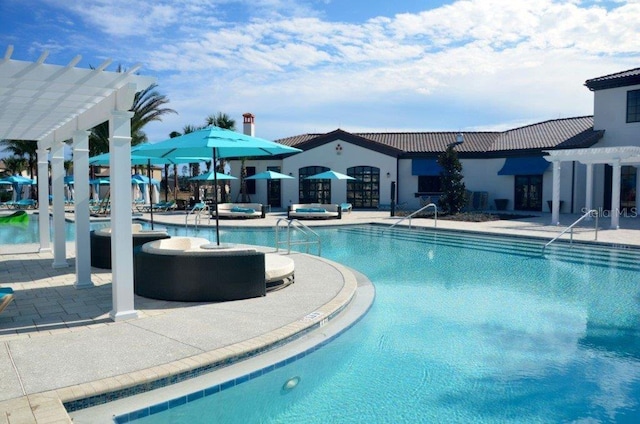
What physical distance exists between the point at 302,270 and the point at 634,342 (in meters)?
5.86

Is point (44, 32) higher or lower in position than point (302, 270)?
higher

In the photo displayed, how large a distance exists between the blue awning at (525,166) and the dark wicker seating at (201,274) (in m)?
24.1

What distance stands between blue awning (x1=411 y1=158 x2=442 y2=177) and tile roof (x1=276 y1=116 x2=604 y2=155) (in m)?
0.59

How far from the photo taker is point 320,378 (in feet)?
17.5

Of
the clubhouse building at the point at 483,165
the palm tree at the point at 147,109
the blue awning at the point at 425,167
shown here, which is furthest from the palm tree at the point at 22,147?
the blue awning at the point at 425,167

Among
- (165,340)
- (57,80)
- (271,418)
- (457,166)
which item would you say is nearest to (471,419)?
(271,418)

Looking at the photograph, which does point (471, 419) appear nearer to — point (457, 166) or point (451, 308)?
point (451, 308)

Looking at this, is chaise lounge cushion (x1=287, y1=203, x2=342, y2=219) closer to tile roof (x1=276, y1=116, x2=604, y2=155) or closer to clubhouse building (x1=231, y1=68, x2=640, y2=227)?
clubhouse building (x1=231, y1=68, x2=640, y2=227)

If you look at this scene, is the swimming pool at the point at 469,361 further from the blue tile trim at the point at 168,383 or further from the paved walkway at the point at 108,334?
the paved walkway at the point at 108,334

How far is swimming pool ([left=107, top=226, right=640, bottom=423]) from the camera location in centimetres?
463

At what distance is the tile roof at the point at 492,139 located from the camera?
92.6 feet

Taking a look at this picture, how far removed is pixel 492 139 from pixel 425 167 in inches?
201

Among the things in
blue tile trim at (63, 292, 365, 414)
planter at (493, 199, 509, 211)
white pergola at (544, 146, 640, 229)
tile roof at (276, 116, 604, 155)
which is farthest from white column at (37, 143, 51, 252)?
Answer: planter at (493, 199, 509, 211)

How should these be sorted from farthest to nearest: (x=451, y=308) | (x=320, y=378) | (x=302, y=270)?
(x=302, y=270) → (x=451, y=308) → (x=320, y=378)
